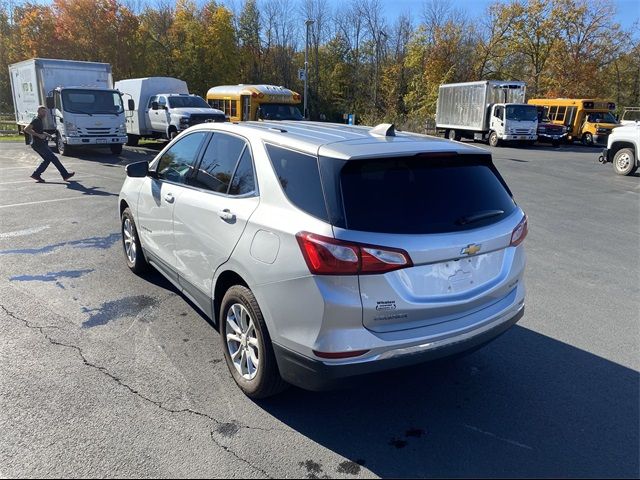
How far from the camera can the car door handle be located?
329cm

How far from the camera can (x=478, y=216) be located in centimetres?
307

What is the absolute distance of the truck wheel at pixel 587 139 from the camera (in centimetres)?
2858

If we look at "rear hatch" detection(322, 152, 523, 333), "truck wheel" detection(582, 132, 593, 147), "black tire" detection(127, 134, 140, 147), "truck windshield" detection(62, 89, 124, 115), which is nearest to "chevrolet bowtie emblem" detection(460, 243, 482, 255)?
"rear hatch" detection(322, 152, 523, 333)

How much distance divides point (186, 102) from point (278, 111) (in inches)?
158

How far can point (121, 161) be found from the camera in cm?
1675

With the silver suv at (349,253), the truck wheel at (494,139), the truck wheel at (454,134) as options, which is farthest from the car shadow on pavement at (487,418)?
the truck wheel at (454,134)

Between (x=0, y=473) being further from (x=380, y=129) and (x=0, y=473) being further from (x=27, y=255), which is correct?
(x=27, y=255)

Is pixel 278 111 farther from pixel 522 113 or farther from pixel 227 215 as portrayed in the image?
pixel 227 215

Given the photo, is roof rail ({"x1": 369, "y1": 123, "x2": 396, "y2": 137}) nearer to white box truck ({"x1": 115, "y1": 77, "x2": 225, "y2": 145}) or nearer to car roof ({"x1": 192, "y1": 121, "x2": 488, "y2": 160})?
car roof ({"x1": 192, "y1": 121, "x2": 488, "y2": 160})

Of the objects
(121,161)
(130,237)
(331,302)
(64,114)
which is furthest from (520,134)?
(331,302)

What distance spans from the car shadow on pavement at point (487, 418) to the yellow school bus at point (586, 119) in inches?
1134

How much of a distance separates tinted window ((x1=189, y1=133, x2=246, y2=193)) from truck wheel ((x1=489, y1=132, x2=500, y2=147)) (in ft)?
82.2

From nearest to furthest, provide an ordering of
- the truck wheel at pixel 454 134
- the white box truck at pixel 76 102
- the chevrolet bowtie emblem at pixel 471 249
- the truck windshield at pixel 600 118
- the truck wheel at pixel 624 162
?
1. the chevrolet bowtie emblem at pixel 471 249
2. the truck wheel at pixel 624 162
3. the white box truck at pixel 76 102
4. the truck windshield at pixel 600 118
5. the truck wheel at pixel 454 134

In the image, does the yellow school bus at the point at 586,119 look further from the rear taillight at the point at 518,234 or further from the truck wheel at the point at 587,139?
the rear taillight at the point at 518,234
